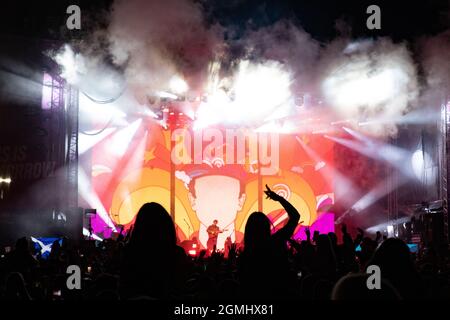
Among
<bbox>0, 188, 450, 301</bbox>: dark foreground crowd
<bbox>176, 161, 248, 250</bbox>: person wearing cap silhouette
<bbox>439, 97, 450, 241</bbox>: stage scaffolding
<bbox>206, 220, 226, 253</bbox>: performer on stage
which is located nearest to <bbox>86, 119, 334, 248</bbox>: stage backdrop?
<bbox>176, 161, 248, 250</bbox>: person wearing cap silhouette

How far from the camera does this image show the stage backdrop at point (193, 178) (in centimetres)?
2052

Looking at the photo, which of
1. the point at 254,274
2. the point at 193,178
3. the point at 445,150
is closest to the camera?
the point at 254,274

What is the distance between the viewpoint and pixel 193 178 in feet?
69.2

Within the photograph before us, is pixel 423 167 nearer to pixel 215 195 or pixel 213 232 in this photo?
pixel 215 195

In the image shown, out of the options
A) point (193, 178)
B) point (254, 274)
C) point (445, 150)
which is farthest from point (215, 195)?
point (254, 274)

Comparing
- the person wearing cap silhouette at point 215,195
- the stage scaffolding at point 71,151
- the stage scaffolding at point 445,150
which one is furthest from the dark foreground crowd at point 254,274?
the person wearing cap silhouette at point 215,195

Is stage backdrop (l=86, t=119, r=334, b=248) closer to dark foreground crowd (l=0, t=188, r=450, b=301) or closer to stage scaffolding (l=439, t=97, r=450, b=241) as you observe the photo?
stage scaffolding (l=439, t=97, r=450, b=241)

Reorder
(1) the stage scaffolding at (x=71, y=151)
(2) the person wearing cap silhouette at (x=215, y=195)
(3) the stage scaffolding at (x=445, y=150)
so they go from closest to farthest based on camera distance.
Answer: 1. (3) the stage scaffolding at (x=445, y=150)
2. (1) the stage scaffolding at (x=71, y=151)
3. (2) the person wearing cap silhouette at (x=215, y=195)

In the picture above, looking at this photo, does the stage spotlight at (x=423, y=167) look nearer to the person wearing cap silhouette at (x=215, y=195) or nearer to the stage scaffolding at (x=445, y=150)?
the stage scaffolding at (x=445, y=150)

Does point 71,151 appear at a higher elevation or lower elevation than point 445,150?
higher

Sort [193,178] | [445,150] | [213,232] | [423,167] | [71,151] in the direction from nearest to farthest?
[445,150] < [71,151] < [423,167] < [213,232] < [193,178]

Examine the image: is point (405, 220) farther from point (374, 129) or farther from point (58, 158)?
point (58, 158)

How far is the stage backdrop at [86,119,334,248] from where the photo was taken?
2052 centimetres
